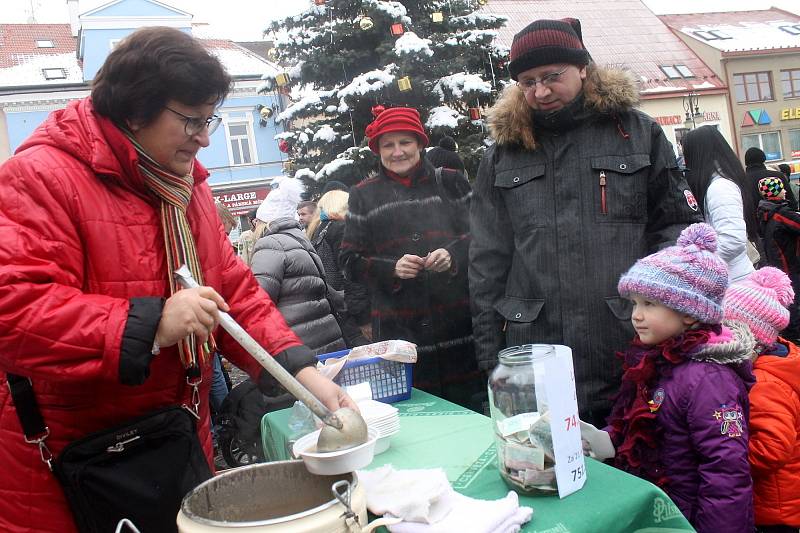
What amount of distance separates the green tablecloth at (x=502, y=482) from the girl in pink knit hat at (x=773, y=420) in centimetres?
72

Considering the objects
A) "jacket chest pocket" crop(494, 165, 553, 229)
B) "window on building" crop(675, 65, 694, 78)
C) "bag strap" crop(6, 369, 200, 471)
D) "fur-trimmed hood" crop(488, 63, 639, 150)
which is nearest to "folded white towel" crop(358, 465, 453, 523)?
"bag strap" crop(6, 369, 200, 471)

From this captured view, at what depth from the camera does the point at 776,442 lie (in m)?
1.89

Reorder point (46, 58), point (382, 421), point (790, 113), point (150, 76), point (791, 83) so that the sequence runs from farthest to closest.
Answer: point (791, 83), point (790, 113), point (46, 58), point (382, 421), point (150, 76)

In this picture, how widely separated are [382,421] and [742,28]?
116 feet

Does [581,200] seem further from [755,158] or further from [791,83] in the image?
[791,83]

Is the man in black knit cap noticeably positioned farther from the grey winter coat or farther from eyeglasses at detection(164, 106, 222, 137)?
the grey winter coat

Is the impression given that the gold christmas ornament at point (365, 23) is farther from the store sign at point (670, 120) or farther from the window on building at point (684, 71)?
the window on building at point (684, 71)

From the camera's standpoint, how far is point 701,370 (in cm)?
184

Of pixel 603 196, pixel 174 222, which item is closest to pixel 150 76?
pixel 174 222

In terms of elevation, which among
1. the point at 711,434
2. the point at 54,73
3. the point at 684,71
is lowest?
the point at 711,434

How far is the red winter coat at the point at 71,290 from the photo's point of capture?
120cm

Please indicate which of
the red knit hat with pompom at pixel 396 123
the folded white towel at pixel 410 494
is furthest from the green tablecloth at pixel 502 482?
the red knit hat with pompom at pixel 396 123

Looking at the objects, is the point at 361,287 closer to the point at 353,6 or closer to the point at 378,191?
the point at 378,191

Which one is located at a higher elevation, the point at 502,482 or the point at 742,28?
the point at 742,28
